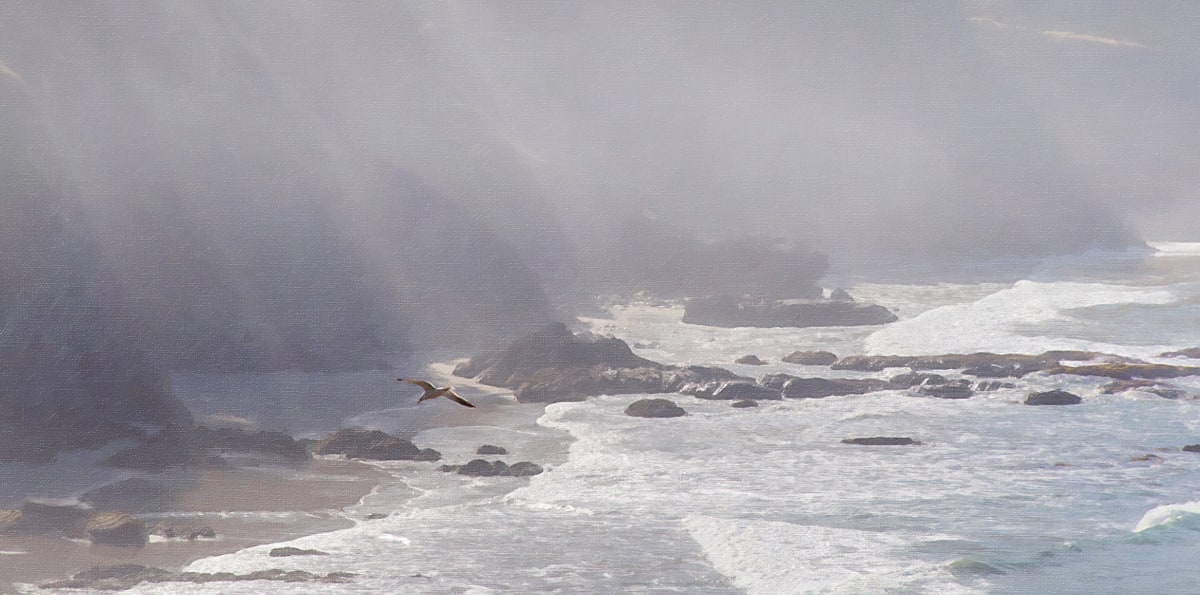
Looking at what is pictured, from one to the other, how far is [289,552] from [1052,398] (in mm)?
12655

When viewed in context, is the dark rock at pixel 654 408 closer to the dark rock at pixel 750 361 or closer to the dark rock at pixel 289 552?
the dark rock at pixel 750 361

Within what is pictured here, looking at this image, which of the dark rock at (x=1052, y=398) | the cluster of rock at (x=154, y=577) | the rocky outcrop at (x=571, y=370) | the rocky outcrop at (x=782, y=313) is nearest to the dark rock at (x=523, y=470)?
the rocky outcrop at (x=571, y=370)

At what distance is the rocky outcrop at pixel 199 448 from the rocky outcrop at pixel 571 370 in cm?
424

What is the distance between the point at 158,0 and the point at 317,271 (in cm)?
639

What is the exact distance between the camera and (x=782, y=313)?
2475 centimetres

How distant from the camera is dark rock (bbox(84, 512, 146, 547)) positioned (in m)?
11.2

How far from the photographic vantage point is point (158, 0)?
21703mm

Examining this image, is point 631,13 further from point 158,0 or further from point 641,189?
point 158,0

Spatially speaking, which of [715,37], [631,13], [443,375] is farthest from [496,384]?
[715,37]

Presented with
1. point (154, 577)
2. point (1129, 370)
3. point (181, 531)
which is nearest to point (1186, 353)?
point (1129, 370)

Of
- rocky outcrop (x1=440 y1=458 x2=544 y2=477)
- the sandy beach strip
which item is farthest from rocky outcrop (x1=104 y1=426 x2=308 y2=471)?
rocky outcrop (x1=440 y1=458 x2=544 y2=477)

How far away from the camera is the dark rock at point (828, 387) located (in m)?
19.4

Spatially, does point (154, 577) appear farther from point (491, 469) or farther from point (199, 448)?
point (491, 469)

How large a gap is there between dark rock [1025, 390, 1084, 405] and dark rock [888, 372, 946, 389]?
1.51 meters
